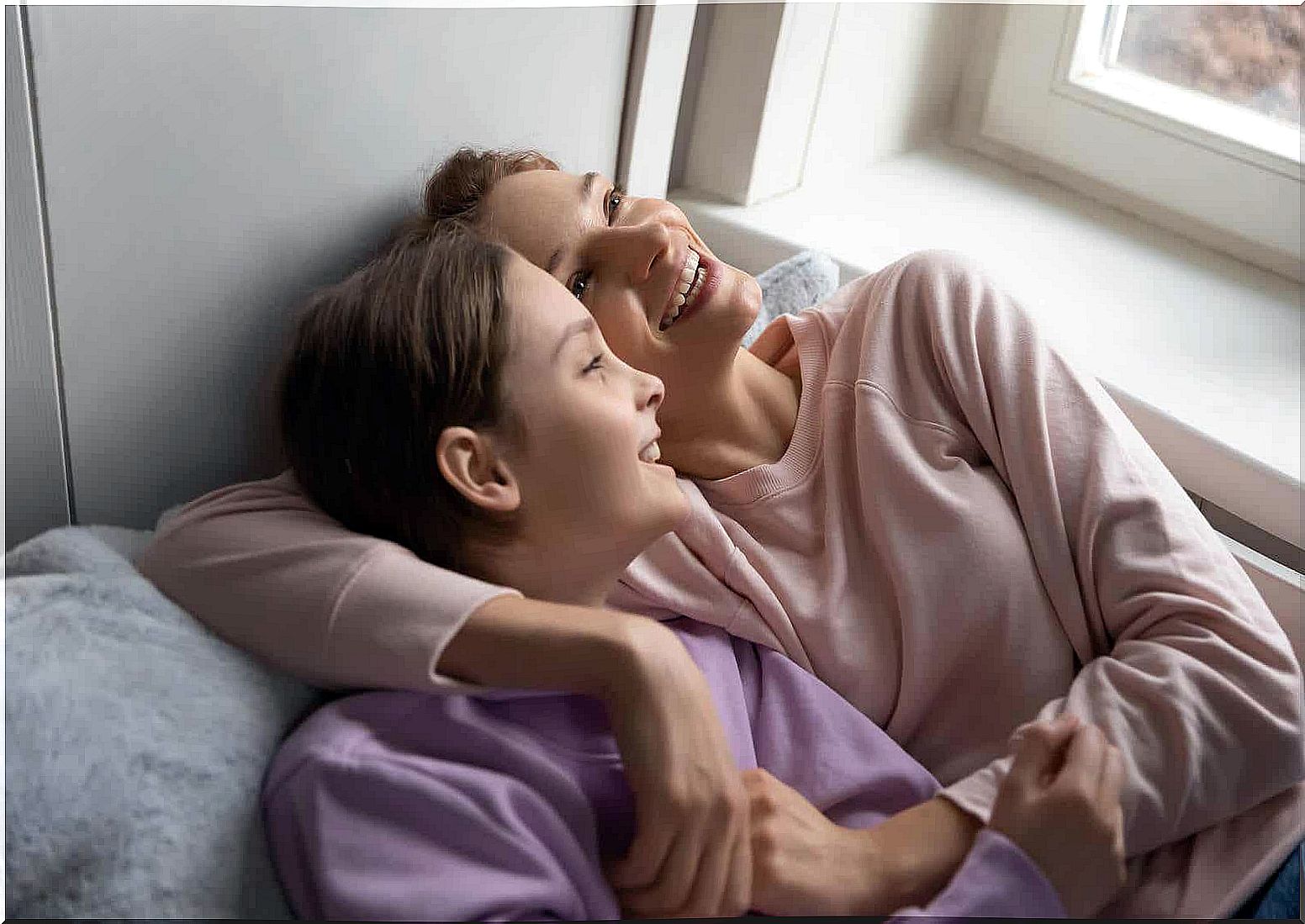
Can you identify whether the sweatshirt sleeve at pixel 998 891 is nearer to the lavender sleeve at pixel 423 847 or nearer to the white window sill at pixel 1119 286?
the lavender sleeve at pixel 423 847

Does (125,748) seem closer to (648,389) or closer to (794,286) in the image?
(648,389)

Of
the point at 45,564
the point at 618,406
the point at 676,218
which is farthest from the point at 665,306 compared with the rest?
the point at 45,564

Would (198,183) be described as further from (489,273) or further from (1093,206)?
(1093,206)

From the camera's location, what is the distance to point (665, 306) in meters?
1.10

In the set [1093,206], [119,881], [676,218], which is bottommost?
[119,881]

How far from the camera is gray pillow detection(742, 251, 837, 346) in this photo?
1379 millimetres

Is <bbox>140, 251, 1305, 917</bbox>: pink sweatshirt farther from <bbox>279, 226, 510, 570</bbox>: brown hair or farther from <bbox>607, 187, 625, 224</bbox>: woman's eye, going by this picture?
<bbox>607, 187, 625, 224</bbox>: woman's eye

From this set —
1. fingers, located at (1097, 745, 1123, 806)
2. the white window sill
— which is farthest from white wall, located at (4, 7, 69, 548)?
the white window sill

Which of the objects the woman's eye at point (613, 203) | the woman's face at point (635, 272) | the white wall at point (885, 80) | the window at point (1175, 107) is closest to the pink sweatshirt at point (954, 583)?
the woman's face at point (635, 272)

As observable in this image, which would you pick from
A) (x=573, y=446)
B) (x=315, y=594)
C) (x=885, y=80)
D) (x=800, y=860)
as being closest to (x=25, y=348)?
(x=315, y=594)

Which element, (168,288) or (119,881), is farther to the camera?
(168,288)

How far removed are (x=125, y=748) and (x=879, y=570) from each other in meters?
0.61

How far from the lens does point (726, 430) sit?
116cm

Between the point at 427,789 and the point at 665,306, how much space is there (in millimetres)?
484
